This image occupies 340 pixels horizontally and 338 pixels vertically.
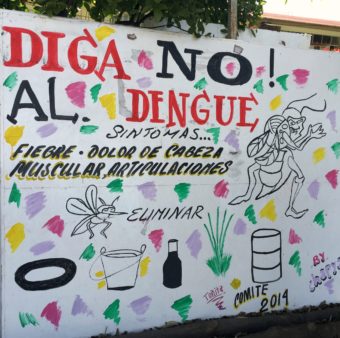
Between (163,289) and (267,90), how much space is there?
1.66 metres

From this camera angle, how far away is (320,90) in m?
4.10

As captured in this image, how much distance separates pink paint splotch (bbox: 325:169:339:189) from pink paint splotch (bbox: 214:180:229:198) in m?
0.94

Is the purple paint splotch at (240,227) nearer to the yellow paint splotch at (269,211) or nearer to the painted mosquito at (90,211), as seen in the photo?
the yellow paint splotch at (269,211)

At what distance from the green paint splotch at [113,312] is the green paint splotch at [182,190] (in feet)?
2.70

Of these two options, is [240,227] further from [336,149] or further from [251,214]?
[336,149]

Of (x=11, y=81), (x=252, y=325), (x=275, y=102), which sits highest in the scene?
(x=11, y=81)

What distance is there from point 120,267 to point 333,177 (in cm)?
192

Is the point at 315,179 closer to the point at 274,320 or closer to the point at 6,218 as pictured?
the point at 274,320

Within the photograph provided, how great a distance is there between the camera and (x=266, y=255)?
395 centimetres

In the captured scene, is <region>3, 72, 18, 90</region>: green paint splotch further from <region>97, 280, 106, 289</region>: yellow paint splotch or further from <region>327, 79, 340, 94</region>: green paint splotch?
<region>327, 79, 340, 94</region>: green paint splotch

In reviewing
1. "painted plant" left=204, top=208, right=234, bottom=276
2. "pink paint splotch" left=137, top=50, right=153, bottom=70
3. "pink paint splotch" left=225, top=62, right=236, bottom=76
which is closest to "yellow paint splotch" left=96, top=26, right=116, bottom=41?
"pink paint splotch" left=137, top=50, right=153, bottom=70

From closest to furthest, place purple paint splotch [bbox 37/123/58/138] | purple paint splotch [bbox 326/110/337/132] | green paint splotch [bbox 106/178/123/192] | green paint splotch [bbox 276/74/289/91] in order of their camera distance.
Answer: purple paint splotch [bbox 37/123/58/138]
green paint splotch [bbox 106/178/123/192]
green paint splotch [bbox 276/74/289/91]
purple paint splotch [bbox 326/110/337/132]

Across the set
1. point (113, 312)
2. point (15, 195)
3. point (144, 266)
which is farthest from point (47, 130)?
point (113, 312)

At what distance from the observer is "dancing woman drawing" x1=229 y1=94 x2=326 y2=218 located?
12.7 ft
